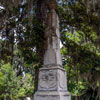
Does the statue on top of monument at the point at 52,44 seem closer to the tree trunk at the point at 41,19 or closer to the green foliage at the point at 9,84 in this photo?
the tree trunk at the point at 41,19

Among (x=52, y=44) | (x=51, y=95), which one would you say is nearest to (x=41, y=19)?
(x=52, y=44)

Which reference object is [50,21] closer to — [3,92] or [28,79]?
[3,92]

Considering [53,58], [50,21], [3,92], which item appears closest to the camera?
[53,58]

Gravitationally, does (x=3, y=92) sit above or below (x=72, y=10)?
below

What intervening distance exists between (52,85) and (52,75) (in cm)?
21

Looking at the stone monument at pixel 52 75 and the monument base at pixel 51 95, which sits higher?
the stone monument at pixel 52 75

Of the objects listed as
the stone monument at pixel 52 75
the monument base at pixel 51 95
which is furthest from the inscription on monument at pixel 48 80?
the monument base at pixel 51 95

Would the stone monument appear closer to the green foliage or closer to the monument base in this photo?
the monument base

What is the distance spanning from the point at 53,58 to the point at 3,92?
32.2 ft

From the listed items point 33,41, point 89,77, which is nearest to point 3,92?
point 89,77

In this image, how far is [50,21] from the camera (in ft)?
12.0

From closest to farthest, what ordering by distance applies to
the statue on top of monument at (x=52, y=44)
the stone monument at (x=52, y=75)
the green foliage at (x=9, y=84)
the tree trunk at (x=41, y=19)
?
the stone monument at (x=52, y=75), the statue on top of monument at (x=52, y=44), the tree trunk at (x=41, y=19), the green foliage at (x=9, y=84)

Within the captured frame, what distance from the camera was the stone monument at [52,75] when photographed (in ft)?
9.72

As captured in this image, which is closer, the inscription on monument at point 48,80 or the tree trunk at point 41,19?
the inscription on monument at point 48,80
